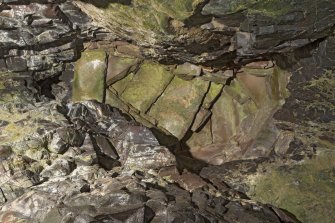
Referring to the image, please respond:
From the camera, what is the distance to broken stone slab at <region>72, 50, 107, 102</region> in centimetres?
863

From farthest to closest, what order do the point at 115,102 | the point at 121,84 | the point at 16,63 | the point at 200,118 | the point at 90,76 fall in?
the point at 200,118 < the point at 121,84 < the point at 115,102 < the point at 90,76 < the point at 16,63

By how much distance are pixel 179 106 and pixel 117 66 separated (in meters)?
1.92

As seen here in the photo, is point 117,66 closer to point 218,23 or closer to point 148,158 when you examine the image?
point 148,158

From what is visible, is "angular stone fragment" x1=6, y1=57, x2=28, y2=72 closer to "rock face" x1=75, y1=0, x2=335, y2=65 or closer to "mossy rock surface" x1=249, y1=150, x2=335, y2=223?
"rock face" x1=75, y1=0, x2=335, y2=65

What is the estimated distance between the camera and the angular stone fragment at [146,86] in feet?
30.7

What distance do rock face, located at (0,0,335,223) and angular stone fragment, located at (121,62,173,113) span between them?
0.03 metres

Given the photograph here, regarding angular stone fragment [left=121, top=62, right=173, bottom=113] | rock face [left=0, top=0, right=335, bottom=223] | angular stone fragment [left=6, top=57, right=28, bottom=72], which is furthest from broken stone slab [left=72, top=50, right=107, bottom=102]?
angular stone fragment [left=6, top=57, right=28, bottom=72]

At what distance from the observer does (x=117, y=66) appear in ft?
29.5

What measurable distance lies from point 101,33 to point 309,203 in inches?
221

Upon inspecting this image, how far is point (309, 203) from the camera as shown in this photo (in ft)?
24.4

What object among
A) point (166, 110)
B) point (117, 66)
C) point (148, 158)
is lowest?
point (148, 158)

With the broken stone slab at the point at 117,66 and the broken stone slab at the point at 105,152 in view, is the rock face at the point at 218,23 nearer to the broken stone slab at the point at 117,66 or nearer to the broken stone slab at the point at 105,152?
the broken stone slab at the point at 117,66

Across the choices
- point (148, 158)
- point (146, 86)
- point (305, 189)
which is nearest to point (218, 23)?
point (148, 158)

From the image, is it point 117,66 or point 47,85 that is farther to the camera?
point 117,66
